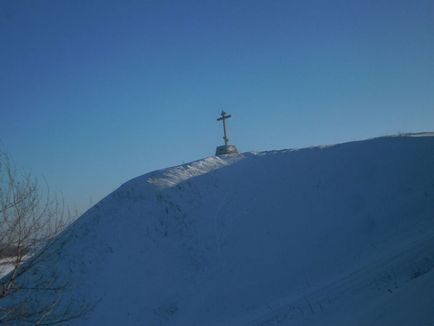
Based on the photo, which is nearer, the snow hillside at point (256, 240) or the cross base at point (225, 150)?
the snow hillside at point (256, 240)

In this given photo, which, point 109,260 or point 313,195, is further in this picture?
point 313,195

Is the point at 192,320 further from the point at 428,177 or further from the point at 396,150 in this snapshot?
the point at 396,150

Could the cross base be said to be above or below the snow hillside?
above

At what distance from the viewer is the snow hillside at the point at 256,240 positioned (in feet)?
37.1

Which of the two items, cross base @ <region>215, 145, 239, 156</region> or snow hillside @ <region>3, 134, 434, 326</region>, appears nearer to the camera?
snow hillside @ <region>3, 134, 434, 326</region>

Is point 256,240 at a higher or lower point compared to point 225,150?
lower

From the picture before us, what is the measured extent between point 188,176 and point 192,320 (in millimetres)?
7662

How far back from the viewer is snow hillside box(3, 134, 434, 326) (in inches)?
445

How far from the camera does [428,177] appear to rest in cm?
1823

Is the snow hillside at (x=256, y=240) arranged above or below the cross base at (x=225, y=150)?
below

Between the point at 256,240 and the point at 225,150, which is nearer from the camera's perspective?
the point at 256,240

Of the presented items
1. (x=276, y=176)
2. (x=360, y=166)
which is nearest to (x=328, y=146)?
(x=360, y=166)

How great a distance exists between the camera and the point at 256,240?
15.4m

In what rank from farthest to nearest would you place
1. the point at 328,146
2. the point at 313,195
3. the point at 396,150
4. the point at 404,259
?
the point at 328,146 < the point at 396,150 < the point at 313,195 < the point at 404,259
